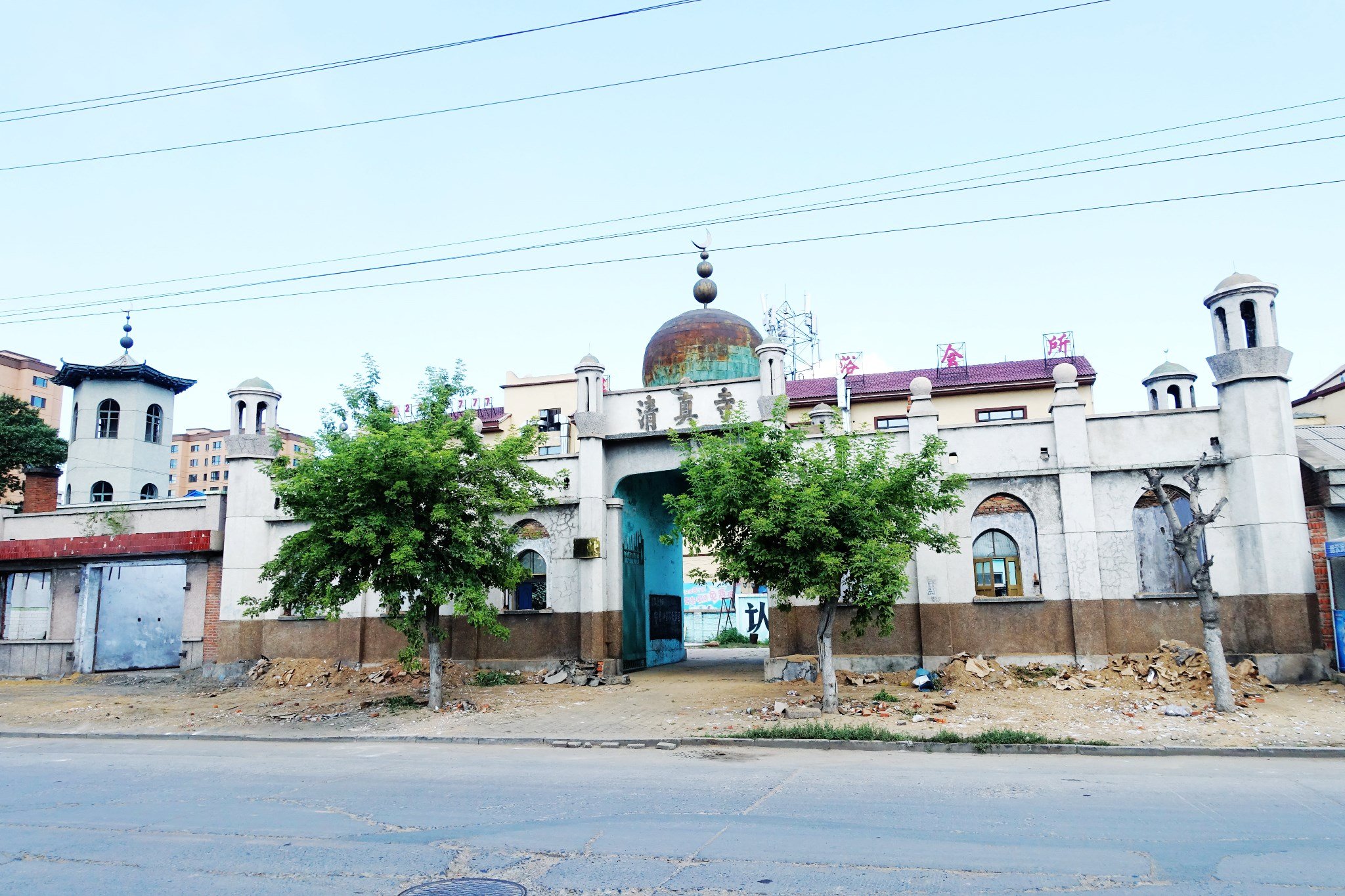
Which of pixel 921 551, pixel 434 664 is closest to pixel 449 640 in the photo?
pixel 434 664

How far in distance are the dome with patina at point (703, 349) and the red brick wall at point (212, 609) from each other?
1257 centimetres

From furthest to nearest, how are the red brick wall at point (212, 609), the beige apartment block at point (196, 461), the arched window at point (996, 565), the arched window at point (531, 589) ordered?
the beige apartment block at point (196, 461) < the red brick wall at point (212, 609) < the arched window at point (531, 589) < the arched window at point (996, 565)

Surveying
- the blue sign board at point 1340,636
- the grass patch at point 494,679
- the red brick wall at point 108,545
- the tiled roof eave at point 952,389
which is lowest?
the grass patch at point 494,679

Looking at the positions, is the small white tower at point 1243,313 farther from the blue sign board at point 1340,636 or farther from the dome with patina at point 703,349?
the dome with patina at point 703,349

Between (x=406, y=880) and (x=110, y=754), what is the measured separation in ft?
31.6

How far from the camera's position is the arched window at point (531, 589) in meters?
21.8

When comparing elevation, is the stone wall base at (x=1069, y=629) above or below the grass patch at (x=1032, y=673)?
above

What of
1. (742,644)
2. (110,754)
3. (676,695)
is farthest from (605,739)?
(742,644)

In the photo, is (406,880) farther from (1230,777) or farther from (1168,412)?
(1168,412)

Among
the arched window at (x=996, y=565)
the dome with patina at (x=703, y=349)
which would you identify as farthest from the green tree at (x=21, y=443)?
the arched window at (x=996, y=565)

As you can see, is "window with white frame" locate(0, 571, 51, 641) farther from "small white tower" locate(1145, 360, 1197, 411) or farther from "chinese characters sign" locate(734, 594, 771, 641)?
"small white tower" locate(1145, 360, 1197, 411)

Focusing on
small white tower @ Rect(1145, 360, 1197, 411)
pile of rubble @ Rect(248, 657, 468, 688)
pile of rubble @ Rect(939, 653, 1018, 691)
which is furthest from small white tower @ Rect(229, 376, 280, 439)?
small white tower @ Rect(1145, 360, 1197, 411)

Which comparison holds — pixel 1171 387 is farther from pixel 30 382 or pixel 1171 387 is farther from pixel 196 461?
pixel 196 461

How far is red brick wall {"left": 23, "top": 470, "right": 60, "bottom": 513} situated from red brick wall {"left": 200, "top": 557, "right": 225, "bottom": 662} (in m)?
6.36
